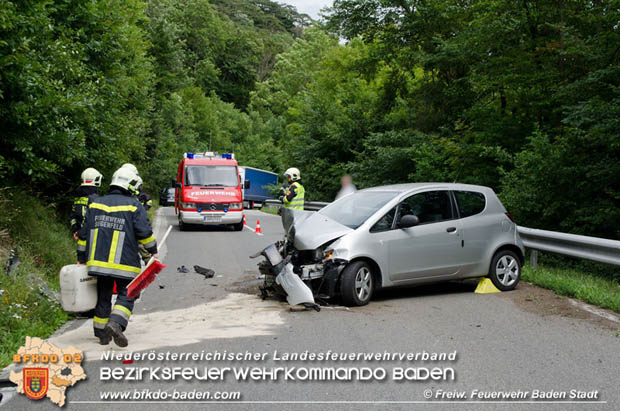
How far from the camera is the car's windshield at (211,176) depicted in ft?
71.9

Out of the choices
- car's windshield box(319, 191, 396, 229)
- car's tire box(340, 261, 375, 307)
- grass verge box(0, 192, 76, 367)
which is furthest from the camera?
car's windshield box(319, 191, 396, 229)

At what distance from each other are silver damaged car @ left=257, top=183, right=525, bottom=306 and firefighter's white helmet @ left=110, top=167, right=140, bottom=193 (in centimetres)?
254

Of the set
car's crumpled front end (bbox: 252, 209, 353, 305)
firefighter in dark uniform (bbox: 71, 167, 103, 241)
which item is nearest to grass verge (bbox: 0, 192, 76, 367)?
firefighter in dark uniform (bbox: 71, 167, 103, 241)

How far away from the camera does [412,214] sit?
29.0ft

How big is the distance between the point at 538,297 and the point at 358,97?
27.8m

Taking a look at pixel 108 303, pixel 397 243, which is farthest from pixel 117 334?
pixel 397 243

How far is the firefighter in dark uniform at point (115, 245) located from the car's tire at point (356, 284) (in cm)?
275

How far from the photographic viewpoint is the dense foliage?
1035 centimetres

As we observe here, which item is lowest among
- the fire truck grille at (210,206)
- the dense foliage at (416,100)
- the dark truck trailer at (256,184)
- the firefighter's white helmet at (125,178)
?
the dark truck trailer at (256,184)

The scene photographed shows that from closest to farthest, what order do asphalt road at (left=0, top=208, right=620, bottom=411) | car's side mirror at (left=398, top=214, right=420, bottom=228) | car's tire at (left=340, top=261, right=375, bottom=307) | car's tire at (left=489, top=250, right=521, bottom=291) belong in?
asphalt road at (left=0, top=208, right=620, bottom=411) → car's tire at (left=340, top=261, right=375, bottom=307) → car's side mirror at (left=398, top=214, right=420, bottom=228) → car's tire at (left=489, top=250, right=521, bottom=291)

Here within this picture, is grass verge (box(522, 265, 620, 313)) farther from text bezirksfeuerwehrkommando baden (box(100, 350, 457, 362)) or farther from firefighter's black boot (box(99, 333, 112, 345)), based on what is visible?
firefighter's black boot (box(99, 333, 112, 345))

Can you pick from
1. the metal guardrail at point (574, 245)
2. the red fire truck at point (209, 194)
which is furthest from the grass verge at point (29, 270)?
the red fire truck at point (209, 194)

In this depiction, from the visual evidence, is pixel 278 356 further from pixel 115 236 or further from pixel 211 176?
pixel 211 176

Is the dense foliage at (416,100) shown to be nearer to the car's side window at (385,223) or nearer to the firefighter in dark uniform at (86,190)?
the firefighter in dark uniform at (86,190)
